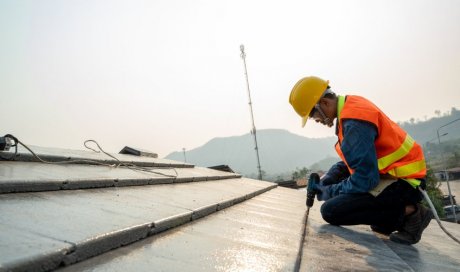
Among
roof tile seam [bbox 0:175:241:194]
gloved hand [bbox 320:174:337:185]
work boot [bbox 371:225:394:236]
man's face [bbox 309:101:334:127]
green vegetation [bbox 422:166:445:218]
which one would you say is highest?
man's face [bbox 309:101:334:127]

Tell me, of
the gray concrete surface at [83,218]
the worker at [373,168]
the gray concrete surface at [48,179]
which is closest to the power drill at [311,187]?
the worker at [373,168]

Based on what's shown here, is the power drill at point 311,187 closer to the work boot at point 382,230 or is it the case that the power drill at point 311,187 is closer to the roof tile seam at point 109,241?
the work boot at point 382,230

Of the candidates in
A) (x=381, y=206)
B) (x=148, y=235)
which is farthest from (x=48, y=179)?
(x=381, y=206)

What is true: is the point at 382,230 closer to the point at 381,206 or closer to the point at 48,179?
the point at 381,206

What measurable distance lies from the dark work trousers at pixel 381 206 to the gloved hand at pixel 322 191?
11.7 inches

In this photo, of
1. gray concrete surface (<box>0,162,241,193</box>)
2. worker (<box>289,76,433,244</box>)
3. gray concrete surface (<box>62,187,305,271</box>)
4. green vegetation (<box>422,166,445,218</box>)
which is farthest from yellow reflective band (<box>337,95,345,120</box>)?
green vegetation (<box>422,166,445,218</box>)

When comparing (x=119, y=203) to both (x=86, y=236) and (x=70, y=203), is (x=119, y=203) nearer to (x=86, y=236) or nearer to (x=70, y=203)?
(x=70, y=203)

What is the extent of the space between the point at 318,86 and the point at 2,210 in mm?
2398

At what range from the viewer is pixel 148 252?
1303mm

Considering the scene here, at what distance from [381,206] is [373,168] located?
40cm

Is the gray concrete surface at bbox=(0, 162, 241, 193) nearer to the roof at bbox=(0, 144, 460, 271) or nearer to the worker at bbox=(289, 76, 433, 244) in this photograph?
the roof at bbox=(0, 144, 460, 271)

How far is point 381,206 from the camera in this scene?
265cm

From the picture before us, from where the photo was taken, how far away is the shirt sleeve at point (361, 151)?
2.42 meters

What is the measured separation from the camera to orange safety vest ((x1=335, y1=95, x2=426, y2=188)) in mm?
2488
